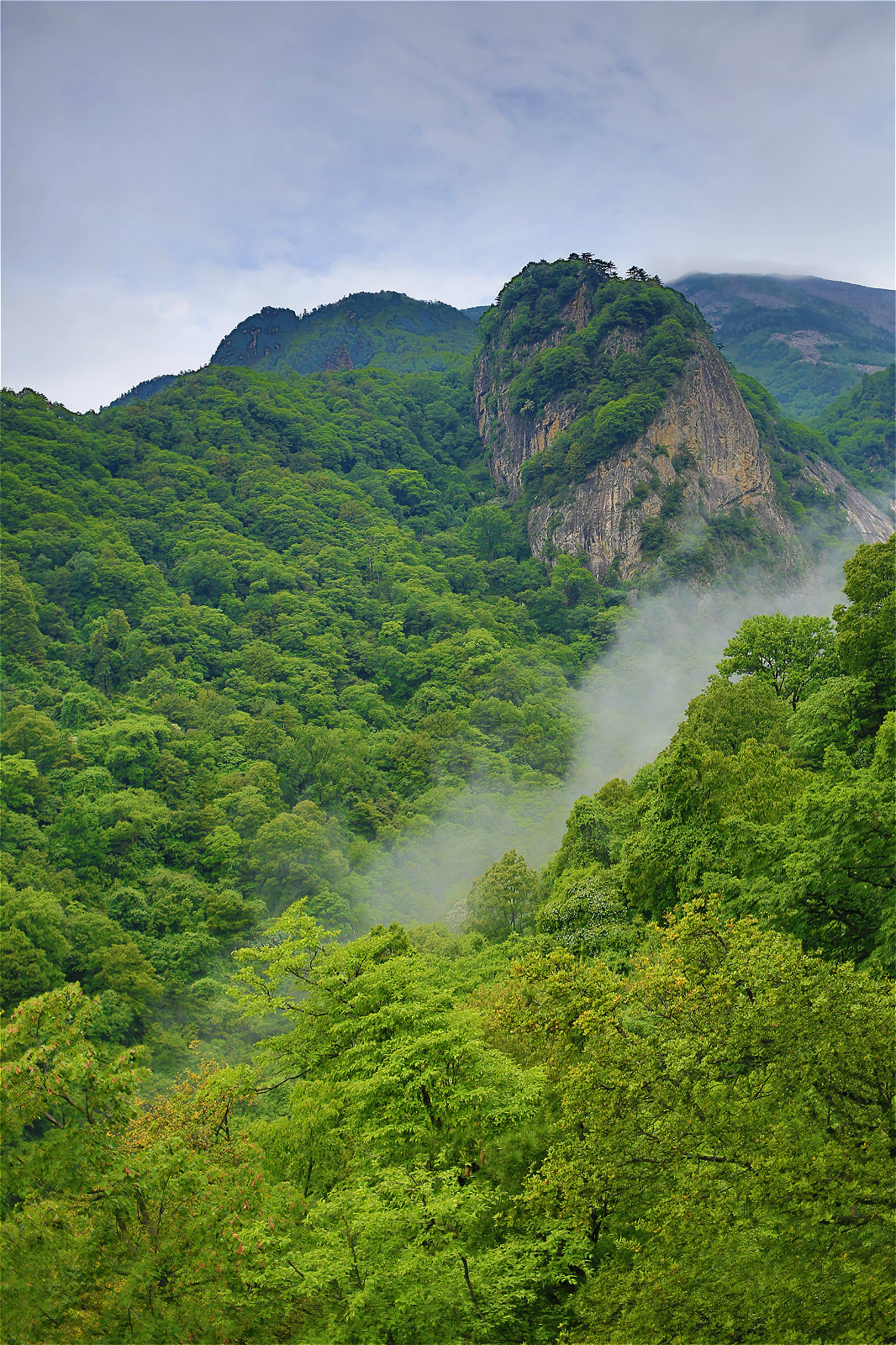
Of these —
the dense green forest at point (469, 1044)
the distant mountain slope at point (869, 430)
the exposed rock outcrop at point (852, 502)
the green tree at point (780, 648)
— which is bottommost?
the dense green forest at point (469, 1044)

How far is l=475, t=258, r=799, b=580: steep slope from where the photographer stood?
431ft

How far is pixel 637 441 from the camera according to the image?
13275 centimetres

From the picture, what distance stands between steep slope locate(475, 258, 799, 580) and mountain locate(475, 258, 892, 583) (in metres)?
0.22

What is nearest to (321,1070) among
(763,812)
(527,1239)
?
(527,1239)

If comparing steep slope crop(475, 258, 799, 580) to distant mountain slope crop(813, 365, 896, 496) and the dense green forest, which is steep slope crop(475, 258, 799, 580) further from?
the dense green forest

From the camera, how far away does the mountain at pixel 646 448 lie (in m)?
131

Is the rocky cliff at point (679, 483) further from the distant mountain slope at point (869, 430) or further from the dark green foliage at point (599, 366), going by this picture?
the distant mountain slope at point (869, 430)

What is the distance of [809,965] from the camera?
13.0m

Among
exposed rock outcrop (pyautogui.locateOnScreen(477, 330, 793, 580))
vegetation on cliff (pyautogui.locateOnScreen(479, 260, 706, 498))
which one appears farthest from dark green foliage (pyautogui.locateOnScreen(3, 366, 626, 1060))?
vegetation on cliff (pyautogui.locateOnScreen(479, 260, 706, 498))

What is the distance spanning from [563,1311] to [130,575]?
10367 cm

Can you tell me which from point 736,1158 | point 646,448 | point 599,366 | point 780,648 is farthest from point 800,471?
point 736,1158

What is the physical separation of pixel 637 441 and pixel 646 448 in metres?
1.75

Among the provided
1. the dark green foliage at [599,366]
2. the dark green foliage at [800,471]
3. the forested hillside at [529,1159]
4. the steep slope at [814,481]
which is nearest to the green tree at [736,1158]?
the forested hillside at [529,1159]

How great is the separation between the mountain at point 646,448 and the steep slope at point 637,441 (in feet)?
0.71
